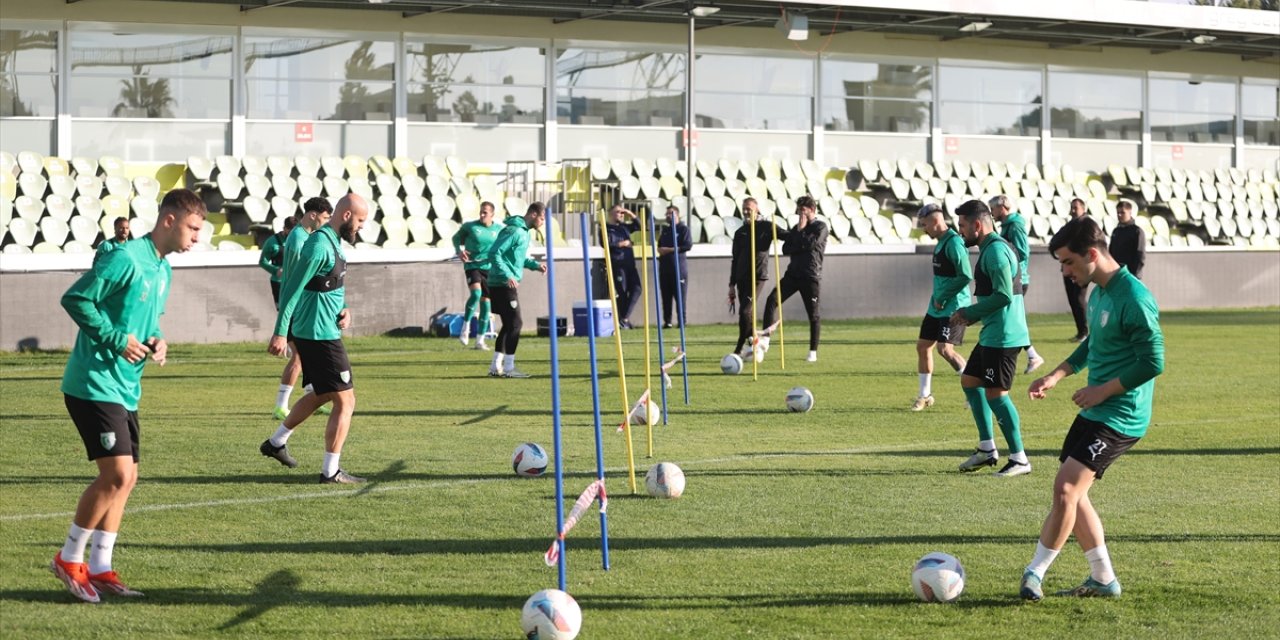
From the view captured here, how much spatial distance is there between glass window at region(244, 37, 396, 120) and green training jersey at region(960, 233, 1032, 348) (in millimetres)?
20880

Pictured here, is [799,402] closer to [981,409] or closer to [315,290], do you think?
[981,409]

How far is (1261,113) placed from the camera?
42.6 m

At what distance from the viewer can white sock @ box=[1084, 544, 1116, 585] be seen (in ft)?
24.6

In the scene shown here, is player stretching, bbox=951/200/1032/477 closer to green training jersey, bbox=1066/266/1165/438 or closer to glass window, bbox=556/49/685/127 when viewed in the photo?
green training jersey, bbox=1066/266/1165/438

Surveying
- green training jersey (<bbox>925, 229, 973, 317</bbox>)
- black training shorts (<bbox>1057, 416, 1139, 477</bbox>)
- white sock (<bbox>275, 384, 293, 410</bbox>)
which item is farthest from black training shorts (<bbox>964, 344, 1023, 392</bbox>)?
white sock (<bbox>275, 384, 293, 410</bbox>)

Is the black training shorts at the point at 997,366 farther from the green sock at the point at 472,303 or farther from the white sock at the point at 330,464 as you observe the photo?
the green sock at the point at 472,303

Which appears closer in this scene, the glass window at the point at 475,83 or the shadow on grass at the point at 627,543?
the shadow on grass at the point at 627,543

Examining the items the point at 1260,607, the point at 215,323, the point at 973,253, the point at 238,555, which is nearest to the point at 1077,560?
the point at 1260,607

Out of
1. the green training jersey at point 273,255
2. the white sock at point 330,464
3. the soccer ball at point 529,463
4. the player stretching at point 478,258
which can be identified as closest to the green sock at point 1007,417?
the soccer ball at point 529,463

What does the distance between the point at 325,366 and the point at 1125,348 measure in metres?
5.66

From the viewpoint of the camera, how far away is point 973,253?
31.5 metres

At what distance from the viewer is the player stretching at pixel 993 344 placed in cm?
1120

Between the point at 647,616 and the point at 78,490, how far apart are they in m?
5.02

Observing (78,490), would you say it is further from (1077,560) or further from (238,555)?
(1077,560)
